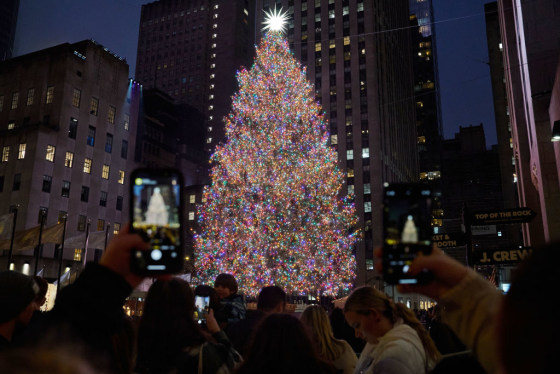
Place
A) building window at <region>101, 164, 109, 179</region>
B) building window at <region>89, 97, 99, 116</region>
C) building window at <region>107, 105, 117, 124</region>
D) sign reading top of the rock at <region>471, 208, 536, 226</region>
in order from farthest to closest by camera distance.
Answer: building window at <region>107, 105, 117, 124</region>, building window at <region>101, 164, 109, 179</region>, building window at <region>89, 97, 99, 116</region>, sign reading top of the rock at <region>471, 208, 536, 226</region>

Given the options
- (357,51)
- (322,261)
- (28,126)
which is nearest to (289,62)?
(322,261)

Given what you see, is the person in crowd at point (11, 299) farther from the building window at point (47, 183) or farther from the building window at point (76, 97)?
the building window at point (76, 97)

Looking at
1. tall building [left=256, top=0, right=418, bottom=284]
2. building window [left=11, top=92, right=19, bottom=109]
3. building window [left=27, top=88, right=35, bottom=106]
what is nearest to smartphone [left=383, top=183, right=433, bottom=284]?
building window [left=27, top=88, right=35, bottom=106]

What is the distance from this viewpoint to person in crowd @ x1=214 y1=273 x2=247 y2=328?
5.98 metres

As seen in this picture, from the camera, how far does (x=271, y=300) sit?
579cm

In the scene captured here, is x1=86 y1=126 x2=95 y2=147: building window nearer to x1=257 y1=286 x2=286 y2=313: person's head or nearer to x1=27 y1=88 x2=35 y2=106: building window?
x1=27 y1=88 x2=35 y2=106: building window

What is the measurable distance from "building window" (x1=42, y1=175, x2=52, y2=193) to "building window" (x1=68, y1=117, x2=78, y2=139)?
16.8 ft

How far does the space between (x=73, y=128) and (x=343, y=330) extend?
4568cm

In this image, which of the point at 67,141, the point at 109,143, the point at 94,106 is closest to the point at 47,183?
the point at 67,141

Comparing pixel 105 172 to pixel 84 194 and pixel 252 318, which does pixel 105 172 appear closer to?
pixel 84 194

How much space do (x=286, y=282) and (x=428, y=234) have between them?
27988 mm

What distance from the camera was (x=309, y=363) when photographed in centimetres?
303

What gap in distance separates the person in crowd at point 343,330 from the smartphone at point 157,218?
21.1 feet

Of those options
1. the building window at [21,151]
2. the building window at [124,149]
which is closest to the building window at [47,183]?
the building window at [21,151]
